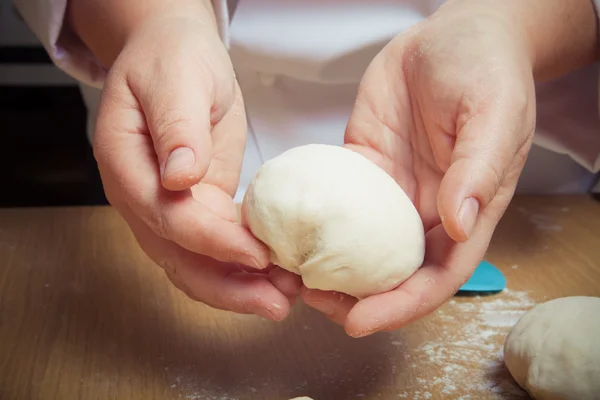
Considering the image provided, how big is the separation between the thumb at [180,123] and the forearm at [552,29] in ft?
1.62

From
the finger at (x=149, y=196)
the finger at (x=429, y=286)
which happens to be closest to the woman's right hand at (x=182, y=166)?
the finger at (x=149, y=196)

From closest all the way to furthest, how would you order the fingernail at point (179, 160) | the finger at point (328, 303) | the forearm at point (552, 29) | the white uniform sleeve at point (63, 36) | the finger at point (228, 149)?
the fingernail at point (179, 160) → the finger at point (328, 303) → the finger at point (228, 149) → the forearm at point (552, 29) → the white uniform sleeve at point (63, 36)

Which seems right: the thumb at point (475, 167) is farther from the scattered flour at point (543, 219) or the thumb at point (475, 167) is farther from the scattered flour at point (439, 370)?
the scattered flour at point (543, 219)

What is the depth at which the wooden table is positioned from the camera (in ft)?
2.98

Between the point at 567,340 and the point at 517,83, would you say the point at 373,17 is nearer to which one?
the point at 517,83

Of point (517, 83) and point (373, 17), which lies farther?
point (373, 17)

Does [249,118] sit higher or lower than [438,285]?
lower

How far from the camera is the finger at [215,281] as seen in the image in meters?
0.80

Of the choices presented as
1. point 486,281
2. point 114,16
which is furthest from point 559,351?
point 114,16

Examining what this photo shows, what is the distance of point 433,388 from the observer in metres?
0.92

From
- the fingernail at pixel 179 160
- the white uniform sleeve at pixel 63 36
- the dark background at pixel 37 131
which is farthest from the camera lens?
the dark background at pixel 37 131

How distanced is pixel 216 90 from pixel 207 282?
263 mm

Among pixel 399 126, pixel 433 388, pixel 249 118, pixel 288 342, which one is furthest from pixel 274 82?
pixel 433 388

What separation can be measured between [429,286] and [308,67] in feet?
2.04
